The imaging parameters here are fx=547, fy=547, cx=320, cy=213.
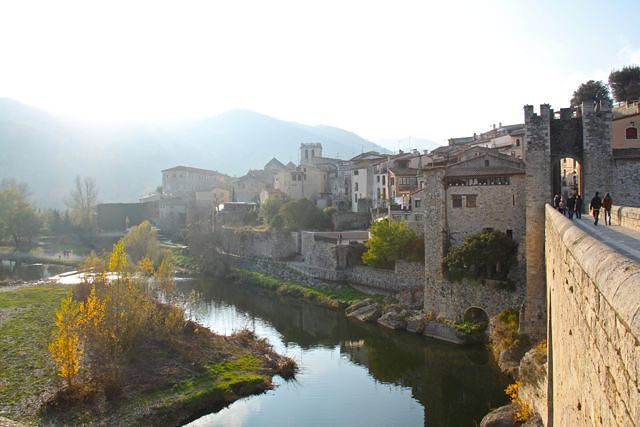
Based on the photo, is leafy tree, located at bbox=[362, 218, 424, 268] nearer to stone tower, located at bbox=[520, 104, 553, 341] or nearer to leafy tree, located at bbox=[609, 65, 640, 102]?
stone tower, located at bbox=[520, 104, 553, 341]

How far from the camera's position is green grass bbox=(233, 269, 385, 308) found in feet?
116

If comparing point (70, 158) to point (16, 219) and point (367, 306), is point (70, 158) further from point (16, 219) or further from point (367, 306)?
point (367, 306)

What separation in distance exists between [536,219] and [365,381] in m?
9.39

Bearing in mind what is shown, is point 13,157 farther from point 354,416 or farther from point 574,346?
point 574,346

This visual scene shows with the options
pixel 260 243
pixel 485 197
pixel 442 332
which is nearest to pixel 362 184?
pixel 260 243

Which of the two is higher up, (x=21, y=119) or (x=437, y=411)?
(x=21, y=119)

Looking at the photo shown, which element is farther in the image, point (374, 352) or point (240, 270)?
point (240, 270)

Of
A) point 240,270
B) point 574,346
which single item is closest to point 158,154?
point 240,270

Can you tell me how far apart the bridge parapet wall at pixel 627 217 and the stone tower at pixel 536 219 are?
7.68 metres

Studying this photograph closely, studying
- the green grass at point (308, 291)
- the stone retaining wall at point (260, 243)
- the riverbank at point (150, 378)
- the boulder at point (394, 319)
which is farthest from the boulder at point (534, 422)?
the stone retaining wall at point (260, 243)

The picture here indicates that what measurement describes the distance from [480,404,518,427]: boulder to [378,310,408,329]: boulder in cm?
1117

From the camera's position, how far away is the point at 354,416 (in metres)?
18.9

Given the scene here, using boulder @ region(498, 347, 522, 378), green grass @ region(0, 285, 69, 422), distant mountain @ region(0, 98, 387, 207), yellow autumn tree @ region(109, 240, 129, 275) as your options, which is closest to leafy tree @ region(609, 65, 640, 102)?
boulder @ region(498, 347, 522, 378)

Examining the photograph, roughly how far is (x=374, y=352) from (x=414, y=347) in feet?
6.13
